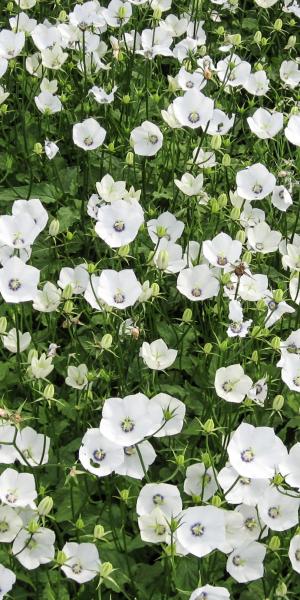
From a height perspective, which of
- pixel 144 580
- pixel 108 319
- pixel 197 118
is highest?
pixel 197 118

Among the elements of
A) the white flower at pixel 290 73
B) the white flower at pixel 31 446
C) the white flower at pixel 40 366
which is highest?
the white flower at pixel 290 73

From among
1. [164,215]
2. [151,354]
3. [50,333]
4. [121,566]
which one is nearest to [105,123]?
[164,215]

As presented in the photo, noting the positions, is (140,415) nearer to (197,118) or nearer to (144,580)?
(144,580)

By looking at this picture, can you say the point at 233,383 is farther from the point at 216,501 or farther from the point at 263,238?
the point at 263,238

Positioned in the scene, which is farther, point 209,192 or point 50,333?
point 209,192

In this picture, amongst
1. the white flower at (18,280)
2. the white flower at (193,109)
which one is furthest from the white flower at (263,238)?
the white flower at (18,280)

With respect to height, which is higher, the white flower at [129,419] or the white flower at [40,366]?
the white flower at [129,419]

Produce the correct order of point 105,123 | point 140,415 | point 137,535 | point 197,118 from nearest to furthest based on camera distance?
point 140,415
point 137,535
point 197,118
point 105,123

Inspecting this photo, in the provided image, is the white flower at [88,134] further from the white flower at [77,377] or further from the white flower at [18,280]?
the white flower at [77,377]
